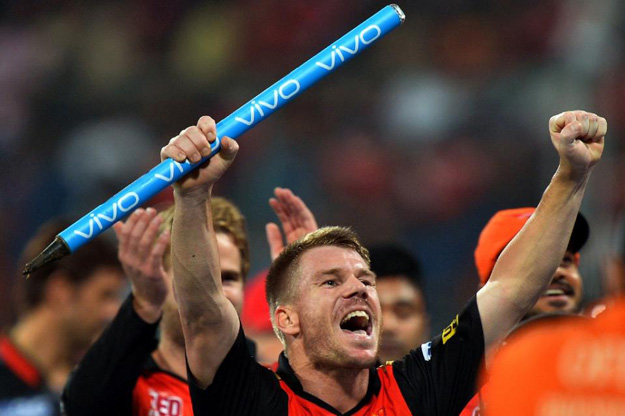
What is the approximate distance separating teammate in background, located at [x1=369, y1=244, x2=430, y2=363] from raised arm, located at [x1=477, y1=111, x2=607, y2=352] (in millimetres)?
1373

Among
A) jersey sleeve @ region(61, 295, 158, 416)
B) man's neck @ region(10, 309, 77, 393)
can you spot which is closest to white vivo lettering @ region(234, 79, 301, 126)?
jersey sleeve @ region(61, 295, 158, 416)

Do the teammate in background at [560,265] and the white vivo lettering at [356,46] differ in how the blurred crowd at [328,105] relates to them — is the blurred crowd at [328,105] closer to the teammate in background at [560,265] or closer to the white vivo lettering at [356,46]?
the teammate in background at [560,265]

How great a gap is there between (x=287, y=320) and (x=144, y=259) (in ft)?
1.71

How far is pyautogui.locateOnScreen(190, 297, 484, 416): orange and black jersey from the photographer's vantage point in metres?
2.82

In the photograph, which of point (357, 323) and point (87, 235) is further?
point (357, 323)

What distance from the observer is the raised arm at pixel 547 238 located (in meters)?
2.99

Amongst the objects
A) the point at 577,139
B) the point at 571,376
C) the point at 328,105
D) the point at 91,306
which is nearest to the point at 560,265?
the point at 577,139

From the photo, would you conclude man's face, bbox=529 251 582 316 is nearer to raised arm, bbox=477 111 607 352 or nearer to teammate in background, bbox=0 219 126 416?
raised arm, bbox=477 111 607 352

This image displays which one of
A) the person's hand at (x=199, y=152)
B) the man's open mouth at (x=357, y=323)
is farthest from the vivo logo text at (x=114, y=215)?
the man's open mouth at (x=357, y=323)

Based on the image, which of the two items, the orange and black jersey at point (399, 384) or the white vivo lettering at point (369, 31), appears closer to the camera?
the white vivo lettering at point (369, 31)

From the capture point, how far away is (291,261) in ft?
10.4

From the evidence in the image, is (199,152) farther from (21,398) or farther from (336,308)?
(21,398)

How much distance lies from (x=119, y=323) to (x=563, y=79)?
5.17 meters

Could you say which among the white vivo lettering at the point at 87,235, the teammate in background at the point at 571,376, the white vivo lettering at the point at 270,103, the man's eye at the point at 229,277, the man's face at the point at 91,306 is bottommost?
the teammate in background at the point at 571,376
